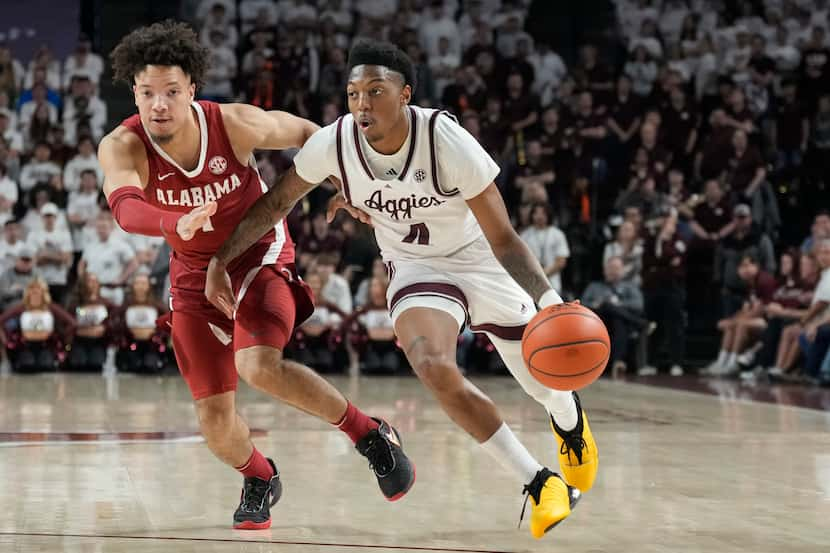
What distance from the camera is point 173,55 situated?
473 cm

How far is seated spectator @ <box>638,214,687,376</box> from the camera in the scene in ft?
43.4

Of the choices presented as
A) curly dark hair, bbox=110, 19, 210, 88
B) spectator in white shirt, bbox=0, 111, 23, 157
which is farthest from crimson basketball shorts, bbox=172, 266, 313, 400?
spectator in white shirt, bbox=0, 111, 23, 157

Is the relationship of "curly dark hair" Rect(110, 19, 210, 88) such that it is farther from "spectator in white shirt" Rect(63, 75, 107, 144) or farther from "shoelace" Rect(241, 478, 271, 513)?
"spectator in white shirt" Rect(63, 75, 107, 144)

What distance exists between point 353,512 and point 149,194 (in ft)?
4.98

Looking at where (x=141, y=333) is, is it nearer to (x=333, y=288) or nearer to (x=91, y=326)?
(x=91, y=326)

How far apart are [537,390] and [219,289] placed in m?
1.34

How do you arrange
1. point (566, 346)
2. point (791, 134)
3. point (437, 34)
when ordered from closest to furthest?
1. point (566, 346)
2. point (791, 134)
3. point (437, 34)

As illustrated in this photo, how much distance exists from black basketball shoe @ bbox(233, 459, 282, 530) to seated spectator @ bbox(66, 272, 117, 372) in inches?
320

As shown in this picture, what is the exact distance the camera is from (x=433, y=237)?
15.8ft

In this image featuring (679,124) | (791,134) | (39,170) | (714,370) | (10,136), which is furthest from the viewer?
(791,134)

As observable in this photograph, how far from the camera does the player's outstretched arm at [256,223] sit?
4715 millimetres

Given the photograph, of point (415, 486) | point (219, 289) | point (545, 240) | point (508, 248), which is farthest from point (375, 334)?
point (508, 248)

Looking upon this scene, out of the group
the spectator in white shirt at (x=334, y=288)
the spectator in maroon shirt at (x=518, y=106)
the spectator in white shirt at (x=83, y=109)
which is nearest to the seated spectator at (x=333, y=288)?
the spectator in white shirt at (x=334, y=288)

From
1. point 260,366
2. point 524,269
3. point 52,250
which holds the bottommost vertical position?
point 52,250
